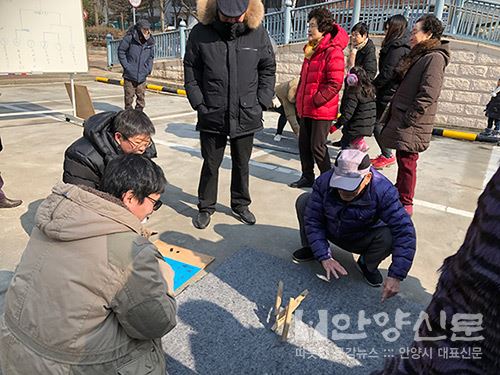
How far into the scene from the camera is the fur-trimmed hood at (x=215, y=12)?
2941mm

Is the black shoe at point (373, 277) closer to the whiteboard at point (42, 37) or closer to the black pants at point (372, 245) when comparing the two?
the black pants at point (372, 245)

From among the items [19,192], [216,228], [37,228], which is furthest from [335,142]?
[37,228]

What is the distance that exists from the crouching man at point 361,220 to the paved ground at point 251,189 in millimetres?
306

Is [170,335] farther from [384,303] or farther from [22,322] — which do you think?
[384,303]

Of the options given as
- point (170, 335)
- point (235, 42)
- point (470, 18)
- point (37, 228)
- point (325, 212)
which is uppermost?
point (470, 18)

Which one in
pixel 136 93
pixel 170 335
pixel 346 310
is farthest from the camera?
pixel 136 93

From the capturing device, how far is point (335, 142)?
20.4 feet

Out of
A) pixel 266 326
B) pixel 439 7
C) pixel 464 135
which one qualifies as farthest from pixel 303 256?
pixel 439 7

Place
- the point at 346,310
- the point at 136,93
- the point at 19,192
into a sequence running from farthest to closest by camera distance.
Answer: the point at 136,93, the point at 19,192, the point at 346,310

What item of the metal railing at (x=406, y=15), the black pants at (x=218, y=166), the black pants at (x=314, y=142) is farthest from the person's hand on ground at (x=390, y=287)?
the metal railing at (x=406, y=15)

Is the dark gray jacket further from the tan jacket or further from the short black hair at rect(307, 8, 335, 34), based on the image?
the tan jacket

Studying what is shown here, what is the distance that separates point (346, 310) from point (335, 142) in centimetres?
415

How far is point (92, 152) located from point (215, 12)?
1.36m

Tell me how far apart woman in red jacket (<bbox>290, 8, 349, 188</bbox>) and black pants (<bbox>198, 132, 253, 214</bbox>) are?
87cm
